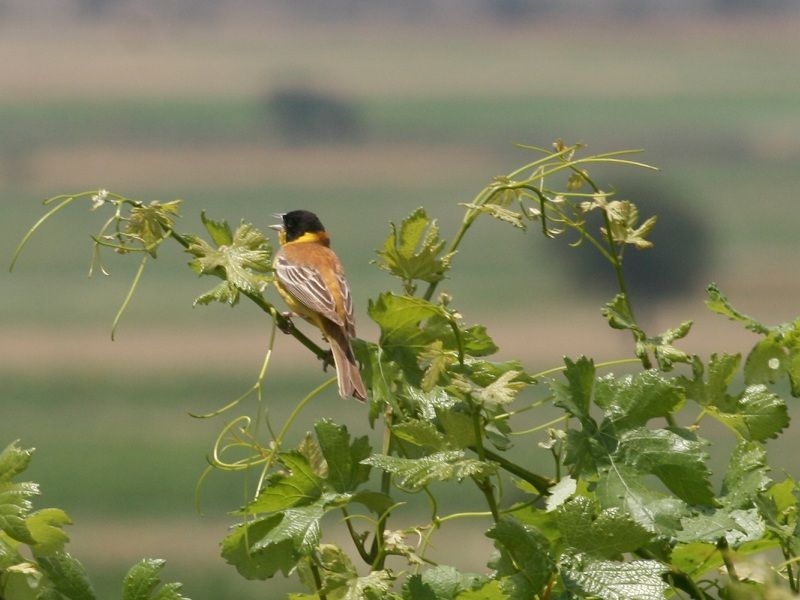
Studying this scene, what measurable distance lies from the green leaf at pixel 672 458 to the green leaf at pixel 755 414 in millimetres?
89

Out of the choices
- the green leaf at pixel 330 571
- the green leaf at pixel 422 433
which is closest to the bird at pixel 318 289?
the green leaf at pixel 330 571

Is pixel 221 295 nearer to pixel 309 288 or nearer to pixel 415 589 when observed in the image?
pixel 415 589

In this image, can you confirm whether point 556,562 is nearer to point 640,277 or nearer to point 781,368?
point 781,368

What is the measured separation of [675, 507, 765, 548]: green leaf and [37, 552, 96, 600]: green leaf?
369 mm

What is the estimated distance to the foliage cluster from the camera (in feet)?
2.32

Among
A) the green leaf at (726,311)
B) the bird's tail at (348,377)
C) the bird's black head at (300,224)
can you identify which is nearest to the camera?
the green leaf at (726,311)

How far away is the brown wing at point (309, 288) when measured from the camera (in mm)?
1605

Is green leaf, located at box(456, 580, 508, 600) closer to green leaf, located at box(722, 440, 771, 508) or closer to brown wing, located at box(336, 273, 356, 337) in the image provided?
green leaf, located at box(722, 440, 771, 508)

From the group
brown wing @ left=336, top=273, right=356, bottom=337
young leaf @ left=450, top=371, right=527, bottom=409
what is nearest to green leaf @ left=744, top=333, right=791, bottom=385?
young leaf @ left=450, top=371, right=527, bottom=409

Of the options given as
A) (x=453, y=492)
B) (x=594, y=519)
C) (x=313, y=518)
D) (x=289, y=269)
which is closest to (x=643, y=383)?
(x=594, y=519)

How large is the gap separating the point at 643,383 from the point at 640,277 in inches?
134

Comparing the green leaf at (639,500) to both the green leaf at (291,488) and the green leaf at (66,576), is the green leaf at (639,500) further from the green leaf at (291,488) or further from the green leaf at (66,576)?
the green leaf at (66,576)

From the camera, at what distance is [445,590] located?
0.76 metres

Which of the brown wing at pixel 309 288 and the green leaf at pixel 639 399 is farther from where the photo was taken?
the brown wing at pixel 309 288
